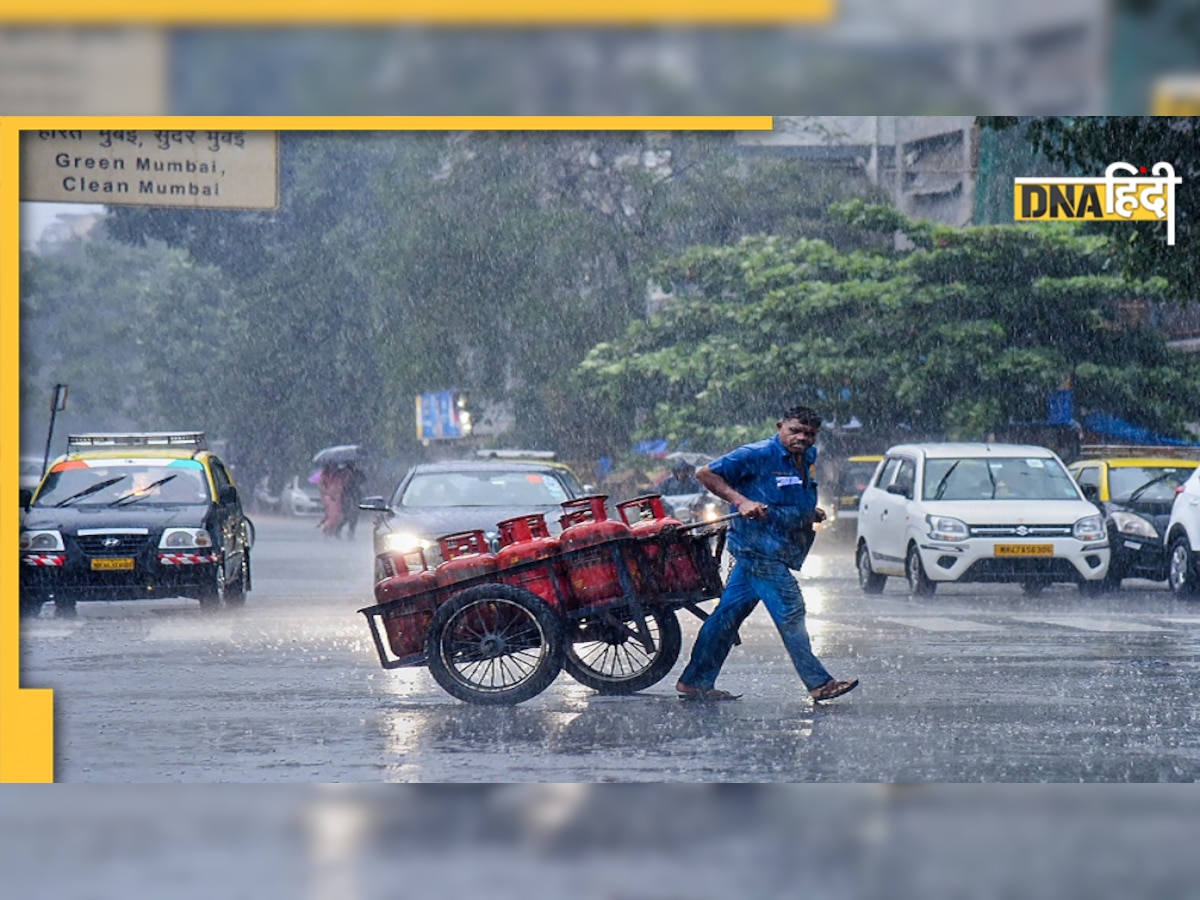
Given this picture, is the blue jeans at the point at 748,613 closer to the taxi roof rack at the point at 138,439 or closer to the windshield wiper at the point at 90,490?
the taxi roof rack at the point at 138,439

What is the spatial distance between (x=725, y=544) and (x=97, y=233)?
3833 millimetres

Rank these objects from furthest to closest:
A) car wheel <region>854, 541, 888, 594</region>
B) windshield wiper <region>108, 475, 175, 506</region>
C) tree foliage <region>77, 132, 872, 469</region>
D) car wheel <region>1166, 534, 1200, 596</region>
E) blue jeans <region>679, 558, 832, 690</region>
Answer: car wheel <region>1166, 534, 1200, 596</region>, car wheel <region>854, 541, 888, 594</region>, windshield wiper <region>108, 475, 175, 506</region>, tree foliage <region>77, 132, 872, 469</region>, blue jeans <region>679, 558, 832, 690</region>

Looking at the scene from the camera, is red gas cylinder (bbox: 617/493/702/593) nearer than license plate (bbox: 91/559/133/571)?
Yes

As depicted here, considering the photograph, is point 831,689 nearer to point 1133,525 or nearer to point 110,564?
point 110,564

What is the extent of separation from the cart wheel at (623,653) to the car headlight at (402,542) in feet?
6.03

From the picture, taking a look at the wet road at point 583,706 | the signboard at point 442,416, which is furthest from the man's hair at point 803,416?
the signboard at point 442,416

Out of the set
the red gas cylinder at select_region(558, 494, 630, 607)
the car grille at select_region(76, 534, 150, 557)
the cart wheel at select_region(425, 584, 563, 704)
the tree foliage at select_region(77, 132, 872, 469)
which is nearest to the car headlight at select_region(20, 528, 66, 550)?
the car grille at select_region(76, 534, 150, 557)

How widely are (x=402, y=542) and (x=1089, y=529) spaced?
211 inches

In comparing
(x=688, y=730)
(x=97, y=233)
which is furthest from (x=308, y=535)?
(x=688, y=730)

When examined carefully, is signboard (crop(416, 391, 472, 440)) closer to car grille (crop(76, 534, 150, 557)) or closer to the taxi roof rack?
the taxi roof rack

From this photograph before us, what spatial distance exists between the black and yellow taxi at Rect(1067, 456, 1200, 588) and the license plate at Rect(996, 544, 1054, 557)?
1.61 ft
